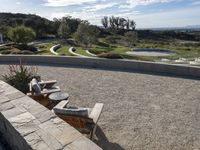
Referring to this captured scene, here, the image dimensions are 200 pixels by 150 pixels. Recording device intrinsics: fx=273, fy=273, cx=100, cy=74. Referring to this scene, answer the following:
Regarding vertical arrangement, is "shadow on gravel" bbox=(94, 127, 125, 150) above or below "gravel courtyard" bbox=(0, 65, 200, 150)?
below

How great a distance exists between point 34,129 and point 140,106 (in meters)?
3.82

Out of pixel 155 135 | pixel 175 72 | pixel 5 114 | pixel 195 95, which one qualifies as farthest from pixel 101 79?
pixel 5 114

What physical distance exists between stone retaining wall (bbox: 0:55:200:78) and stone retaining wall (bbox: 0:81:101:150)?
23.7 feet

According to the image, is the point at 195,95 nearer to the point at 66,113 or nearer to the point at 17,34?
the point at 66,113

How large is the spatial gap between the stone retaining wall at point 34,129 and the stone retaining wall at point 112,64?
23.7 ft

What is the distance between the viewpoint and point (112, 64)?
41.9 feet

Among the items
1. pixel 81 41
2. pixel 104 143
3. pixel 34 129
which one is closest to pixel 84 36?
pixel 81 41

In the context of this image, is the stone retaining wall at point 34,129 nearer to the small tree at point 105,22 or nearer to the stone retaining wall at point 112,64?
the stone retaining wall at point 112,64

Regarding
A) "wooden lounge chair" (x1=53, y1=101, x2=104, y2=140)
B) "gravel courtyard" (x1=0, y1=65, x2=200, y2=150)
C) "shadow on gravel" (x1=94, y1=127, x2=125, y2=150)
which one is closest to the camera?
"wooden lounge chair" (x1=53, y1=101, x2=104, y2=140)

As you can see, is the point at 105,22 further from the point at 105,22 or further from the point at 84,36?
the point at 84,36

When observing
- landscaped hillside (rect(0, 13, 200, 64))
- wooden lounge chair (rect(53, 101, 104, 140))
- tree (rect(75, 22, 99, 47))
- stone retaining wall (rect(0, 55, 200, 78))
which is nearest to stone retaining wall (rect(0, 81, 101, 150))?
wooden lounge chair (rect(53, 101, 104, 140))

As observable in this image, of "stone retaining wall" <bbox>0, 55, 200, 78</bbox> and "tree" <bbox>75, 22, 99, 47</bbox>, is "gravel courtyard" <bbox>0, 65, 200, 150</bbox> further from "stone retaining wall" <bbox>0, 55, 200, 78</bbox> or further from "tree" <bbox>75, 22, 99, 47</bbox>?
"tree" <bbox>75, 22, 99, 47</bbox>

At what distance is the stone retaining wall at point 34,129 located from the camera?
3.40 metres

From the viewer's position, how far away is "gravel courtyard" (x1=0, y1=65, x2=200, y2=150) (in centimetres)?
520
